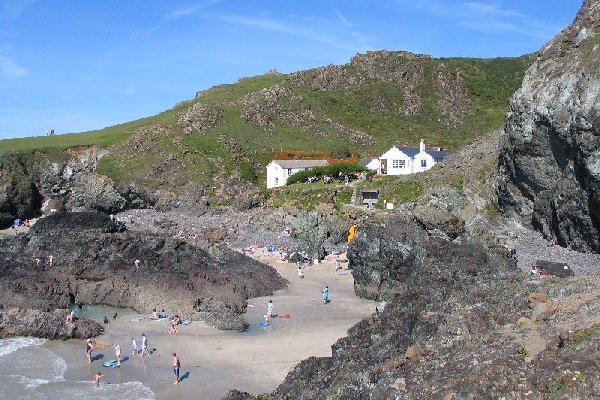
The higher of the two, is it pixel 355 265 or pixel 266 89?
pixel 266 89

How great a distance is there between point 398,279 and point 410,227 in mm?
3649

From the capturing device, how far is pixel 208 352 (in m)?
27.5

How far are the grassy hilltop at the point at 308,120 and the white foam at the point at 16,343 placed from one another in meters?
47.9

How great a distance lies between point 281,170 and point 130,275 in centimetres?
4053

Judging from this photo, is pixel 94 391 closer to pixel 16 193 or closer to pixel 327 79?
pixel 16 193

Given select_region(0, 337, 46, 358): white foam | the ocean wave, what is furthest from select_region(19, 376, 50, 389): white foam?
select_region(0, 337, 46, 358): white foam

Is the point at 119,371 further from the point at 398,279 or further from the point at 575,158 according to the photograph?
the point at 575,158

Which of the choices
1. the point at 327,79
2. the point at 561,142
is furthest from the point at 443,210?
the point at 327,79

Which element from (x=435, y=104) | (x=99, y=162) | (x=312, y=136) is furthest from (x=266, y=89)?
(x=99, y=162)

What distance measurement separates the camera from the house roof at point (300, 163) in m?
77.9

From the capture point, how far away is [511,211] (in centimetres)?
5125

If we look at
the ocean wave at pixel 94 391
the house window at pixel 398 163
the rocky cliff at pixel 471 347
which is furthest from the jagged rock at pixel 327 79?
the rocky cliff at pixel 471 347

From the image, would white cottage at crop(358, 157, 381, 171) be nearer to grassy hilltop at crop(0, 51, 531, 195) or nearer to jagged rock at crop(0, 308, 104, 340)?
grassy hilltop at crop(0, 51, 531, 195)

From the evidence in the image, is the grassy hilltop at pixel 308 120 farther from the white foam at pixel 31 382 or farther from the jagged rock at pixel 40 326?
the white foam at pixel 31 382
